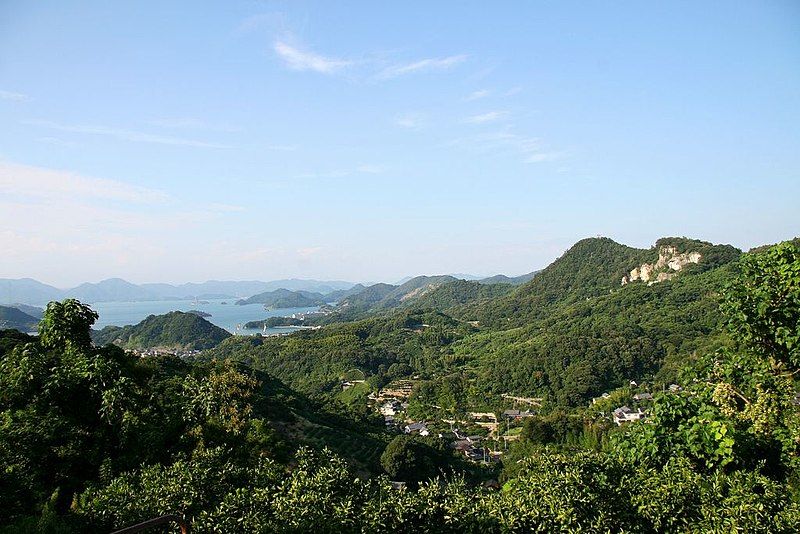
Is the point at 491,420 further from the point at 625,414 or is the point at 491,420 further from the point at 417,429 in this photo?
the point at 625,414

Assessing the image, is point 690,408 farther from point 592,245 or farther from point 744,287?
point 592,245

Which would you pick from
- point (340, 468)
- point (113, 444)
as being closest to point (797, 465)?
point (340, 468)

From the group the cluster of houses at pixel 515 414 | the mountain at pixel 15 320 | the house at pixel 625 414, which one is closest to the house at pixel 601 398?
the house at pixel 625 414

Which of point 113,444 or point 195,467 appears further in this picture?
point 113,444

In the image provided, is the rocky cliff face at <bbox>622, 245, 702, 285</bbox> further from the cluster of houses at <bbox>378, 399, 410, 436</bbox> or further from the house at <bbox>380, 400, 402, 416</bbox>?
the house at <bbox>380, 400, 402, 416</bbox>

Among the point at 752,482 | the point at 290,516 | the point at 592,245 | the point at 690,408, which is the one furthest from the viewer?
the point at 592,245

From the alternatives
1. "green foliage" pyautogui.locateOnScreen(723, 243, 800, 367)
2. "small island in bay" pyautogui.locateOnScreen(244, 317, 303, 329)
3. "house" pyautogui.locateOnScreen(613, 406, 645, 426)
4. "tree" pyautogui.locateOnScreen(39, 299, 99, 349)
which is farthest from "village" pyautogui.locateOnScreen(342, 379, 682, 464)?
"small island in bay" pyautogui.locateOnScreen(244, 317, 303, 329)

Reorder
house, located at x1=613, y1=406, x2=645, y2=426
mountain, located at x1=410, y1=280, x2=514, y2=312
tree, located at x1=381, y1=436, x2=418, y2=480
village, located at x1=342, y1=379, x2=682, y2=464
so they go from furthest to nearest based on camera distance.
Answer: mountain, located at x1=410, y1=280, x2=514, y2=312 < house, located at x1=613, y1=406, x2=645, y2=426 < village, located at x1=342, y1=379, x2=682, y2=464 < tree, located at x1=381, y1=436, x2=418, y2=480
